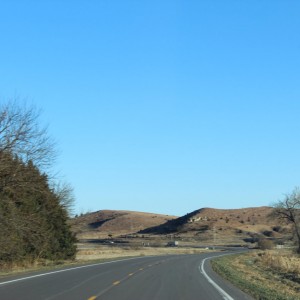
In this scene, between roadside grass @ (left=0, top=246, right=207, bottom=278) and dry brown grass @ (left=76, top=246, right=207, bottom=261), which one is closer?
roadside grass @ (left=0, top=246, right=207, bottom=278)

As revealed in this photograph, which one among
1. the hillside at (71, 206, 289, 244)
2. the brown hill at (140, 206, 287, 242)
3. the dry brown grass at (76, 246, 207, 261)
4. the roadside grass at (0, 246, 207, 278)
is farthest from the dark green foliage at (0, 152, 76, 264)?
the brown hill at (140, 206, 287, 242)

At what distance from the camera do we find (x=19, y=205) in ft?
123

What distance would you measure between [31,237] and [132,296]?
18.6 meters

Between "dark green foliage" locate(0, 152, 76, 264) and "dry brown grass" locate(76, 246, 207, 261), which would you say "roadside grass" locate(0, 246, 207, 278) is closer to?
"dry brown grass" locate(76, 246, 207, 261)

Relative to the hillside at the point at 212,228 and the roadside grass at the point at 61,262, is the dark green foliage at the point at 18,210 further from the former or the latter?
the hillside at the point at 212,228

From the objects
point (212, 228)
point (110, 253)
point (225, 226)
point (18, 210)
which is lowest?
point (18, 210)

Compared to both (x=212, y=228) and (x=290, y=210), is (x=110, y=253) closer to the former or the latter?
(x=290, y=210)

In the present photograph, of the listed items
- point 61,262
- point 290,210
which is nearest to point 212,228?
point 290,210

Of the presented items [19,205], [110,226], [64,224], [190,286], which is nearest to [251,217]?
[110,226]

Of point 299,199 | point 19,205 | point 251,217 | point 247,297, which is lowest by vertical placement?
point 247,297

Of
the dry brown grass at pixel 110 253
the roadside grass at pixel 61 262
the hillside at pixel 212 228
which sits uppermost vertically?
the hillside at pixel 212 228

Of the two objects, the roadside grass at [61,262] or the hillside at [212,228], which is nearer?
the roadside grass at [61,262]

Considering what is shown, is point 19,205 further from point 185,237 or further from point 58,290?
point 185,237

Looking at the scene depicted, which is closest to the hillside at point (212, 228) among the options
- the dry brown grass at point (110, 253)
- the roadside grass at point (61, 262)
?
the dry brown grass at point (110, 253)
